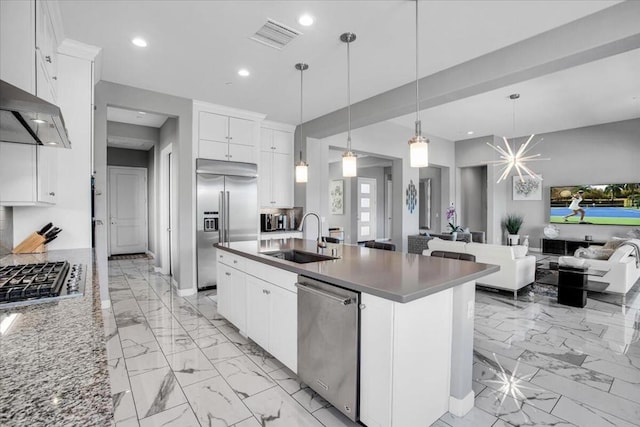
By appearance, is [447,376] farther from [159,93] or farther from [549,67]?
[159,93]

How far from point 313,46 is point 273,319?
269 cm

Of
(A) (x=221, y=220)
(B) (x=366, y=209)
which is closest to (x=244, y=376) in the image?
(A) (x=221, y=220)

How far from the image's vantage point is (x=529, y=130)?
779cm

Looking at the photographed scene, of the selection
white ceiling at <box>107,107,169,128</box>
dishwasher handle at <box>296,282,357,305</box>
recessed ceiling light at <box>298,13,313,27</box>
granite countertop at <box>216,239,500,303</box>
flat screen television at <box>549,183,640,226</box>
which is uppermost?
recessed ceiling light at <box>298,13,313,27</box>

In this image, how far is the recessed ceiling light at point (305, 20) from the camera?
2.76 metres

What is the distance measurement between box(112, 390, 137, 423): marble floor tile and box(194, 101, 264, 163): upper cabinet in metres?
3.46

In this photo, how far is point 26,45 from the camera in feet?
5.89

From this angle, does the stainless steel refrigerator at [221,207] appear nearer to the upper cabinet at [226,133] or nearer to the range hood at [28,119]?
the upper cabinet at [226,133]

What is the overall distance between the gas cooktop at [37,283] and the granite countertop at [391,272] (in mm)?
1229

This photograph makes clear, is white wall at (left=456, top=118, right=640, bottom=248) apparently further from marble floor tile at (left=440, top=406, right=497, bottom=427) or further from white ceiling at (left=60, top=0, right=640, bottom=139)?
marble floor tile at (left=440, top=406, right=497, bottom=427)

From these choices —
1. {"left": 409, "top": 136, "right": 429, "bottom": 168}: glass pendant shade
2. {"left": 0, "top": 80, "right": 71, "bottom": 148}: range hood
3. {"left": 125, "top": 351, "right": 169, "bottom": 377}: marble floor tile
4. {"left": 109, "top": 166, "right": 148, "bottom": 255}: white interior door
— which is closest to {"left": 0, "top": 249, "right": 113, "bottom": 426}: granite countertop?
{"left": 0, "top": 80, "right": 71, "bottom": 148}: range hood

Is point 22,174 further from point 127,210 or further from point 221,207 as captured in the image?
point 127,210

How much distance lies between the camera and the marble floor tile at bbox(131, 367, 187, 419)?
209 cm

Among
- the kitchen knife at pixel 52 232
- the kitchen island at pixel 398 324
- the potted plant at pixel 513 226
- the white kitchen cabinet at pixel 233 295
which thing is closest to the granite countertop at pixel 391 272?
the kitchen island at pixel 398 324
